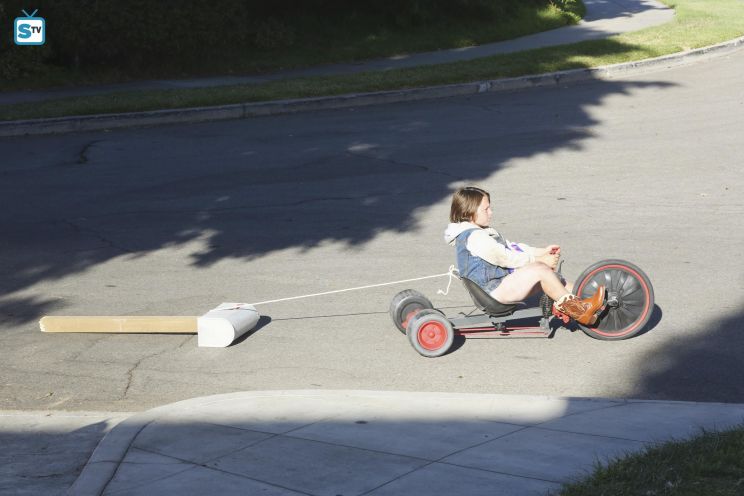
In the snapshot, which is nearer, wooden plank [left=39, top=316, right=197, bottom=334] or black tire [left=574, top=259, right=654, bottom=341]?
black tire [left=574, top=259, right=654, bottom=341]

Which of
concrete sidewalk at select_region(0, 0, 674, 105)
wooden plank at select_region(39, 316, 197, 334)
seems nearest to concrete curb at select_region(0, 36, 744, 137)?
concrete sidewalk at select_region(0, 0, 674, 105)

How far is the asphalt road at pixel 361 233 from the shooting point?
742cm

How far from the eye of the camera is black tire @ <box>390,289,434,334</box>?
7.98 metres

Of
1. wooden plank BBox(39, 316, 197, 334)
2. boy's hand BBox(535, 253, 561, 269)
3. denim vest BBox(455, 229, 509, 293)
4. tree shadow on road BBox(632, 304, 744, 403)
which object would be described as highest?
boy's hand BBox(535, 253, 561, 269)

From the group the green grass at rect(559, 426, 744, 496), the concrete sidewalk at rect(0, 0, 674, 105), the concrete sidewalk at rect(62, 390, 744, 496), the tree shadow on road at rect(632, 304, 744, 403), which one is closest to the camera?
the green grass at rect(559, 426, 744, 496)

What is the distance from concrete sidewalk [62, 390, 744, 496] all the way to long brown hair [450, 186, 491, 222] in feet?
5.11

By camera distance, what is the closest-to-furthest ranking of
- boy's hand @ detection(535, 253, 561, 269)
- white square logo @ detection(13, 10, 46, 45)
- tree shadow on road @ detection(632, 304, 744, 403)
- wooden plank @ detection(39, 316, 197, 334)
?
tree shadow on road @ detection(632, 304, 744, 403) → boy's hand @ detection(535, 253, 561, 269) → wooden plank @ detection(39, 316, 197, 334) → white square logo @ detection(13, 10, 46, 45)

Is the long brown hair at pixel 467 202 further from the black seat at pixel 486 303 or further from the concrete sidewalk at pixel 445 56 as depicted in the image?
the concrete sidewalk at pixel 445 56

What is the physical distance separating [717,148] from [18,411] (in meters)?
9.11

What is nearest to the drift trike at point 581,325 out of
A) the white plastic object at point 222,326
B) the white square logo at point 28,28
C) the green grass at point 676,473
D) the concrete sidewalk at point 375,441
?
the concrete sidewalk at point 375,441

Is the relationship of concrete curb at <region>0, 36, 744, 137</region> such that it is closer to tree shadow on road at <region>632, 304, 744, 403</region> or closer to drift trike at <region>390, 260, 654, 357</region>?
drift trike at <region>390, 260, 654, 357</region>

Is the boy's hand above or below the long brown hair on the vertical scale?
below

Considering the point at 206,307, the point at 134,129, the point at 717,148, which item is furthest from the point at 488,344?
the point at 134,129

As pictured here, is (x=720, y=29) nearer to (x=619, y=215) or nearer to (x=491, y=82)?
(x=491, y=82)
